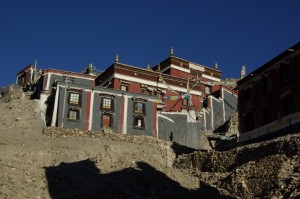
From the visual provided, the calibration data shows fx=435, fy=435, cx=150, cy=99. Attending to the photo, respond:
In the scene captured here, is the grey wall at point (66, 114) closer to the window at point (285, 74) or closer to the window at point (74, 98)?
the window at point (74, 98)

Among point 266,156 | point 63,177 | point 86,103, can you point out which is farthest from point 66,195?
point 86,103

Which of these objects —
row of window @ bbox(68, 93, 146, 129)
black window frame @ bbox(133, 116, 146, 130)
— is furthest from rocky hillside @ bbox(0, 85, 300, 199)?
black window frame @ bbox(133, 116, 146, 130)

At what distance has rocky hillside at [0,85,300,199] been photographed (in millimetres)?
28172

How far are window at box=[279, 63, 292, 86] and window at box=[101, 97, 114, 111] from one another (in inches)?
849

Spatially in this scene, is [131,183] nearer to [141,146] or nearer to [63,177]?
[63,177]

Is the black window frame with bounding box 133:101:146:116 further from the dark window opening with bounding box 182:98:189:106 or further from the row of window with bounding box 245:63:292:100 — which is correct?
the row of window with bounding box 245:63:292:100

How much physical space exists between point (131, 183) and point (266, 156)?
11.9 meters

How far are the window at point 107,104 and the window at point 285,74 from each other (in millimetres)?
21568

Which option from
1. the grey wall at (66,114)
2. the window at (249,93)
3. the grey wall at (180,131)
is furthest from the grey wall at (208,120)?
the grey wall at (66,114)

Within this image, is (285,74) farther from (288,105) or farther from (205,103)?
(205,103)

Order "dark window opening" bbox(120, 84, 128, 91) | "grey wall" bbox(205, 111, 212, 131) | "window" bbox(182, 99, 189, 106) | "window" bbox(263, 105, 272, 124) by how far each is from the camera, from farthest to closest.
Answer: "window" bbox(182, 99, 189, 106)
"grey wall" bbox(205, 111, 212, 131)
"dark window opening" bbox(120, 84, 128, 91)
"window" bbox(263, 105, 272, 124)

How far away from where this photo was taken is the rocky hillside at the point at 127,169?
28.2m

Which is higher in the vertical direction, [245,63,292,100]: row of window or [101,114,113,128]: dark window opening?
[245,63,292,100]: row of window

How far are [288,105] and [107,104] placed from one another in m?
22.9
